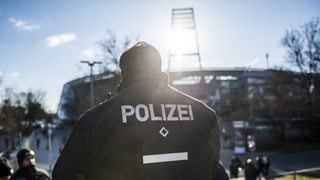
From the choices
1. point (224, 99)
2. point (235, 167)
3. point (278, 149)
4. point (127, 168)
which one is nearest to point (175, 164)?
point (127, 168)

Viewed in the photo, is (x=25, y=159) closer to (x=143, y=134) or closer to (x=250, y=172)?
(x=143, y=134)

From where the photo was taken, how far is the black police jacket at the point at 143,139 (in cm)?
185

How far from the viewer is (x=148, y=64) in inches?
82.4

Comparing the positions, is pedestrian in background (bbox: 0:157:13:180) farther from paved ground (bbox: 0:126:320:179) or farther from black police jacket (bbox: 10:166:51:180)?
paved ground (bbox: 0:126:320:179)

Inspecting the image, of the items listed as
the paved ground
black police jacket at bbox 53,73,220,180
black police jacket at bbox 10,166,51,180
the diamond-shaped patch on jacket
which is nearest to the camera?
black police jacket at bbox 53,73,220,180

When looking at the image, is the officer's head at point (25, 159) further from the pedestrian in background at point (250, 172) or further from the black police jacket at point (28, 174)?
the pedestrian in background at point (250, 172)

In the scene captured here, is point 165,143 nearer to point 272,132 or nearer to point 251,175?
point 251,175

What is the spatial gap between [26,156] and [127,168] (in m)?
3.37

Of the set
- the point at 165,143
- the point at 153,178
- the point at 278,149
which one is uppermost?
the point at 165,143

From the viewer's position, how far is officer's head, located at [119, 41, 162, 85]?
2.07 meters

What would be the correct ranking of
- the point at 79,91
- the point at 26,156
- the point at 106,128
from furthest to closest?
the point at 79,91
the point at 26,156
the point at 106,128

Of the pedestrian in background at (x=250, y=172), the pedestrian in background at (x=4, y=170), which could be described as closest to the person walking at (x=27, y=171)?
the pedestrian in background at (x=4, y=170)

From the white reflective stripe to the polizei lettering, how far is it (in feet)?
0.65

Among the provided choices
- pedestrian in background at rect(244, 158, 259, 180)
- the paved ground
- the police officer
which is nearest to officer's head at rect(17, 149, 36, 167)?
the police officer
